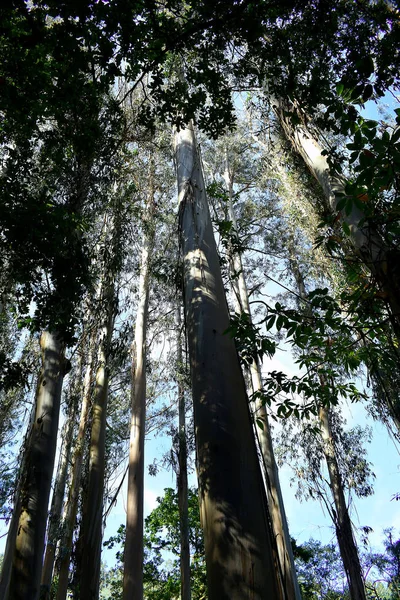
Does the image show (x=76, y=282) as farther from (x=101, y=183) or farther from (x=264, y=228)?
(x=264, y=228)

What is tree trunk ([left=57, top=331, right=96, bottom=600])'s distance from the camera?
7609mm

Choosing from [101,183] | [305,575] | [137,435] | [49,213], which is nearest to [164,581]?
[305,575]

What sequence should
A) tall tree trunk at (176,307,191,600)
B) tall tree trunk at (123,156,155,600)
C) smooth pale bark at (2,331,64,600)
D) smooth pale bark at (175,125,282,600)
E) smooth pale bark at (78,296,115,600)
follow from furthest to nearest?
tall tree trunk at (176,307,191,600) → tall tree trunk at (123,156,155,600) → smooth pale bark at (78,296,115,600) → smooth pale bark at (2,331,64,600) → smooth pale bark at (175,125,282,600)

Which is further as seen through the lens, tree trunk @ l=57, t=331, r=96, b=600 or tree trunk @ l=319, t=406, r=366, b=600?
tree trunk @ l=57, t=331, r=96, b=600

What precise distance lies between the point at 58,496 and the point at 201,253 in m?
8.75

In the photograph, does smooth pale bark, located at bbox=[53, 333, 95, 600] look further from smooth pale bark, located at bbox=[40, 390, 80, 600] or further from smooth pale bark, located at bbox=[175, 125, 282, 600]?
smooth pale bark, located at bbox=[175, 125, 282, 600]

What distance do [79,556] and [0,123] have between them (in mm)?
5816

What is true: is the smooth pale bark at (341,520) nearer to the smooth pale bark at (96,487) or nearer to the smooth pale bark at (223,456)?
the smooth pale bark at (223,456)

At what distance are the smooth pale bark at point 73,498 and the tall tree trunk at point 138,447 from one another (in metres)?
0.93

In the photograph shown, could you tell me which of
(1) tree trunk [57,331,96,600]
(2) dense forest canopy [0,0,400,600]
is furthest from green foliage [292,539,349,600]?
(1) tree trunk [57,331,96,600]

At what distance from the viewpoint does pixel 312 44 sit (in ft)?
9.52

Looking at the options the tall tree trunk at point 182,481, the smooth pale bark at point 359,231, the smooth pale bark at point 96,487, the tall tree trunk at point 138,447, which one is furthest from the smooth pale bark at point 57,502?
the smooth pale bark at point 359,231

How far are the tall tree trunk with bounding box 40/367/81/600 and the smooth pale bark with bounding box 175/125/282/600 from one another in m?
6.66

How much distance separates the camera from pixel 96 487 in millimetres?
6094
